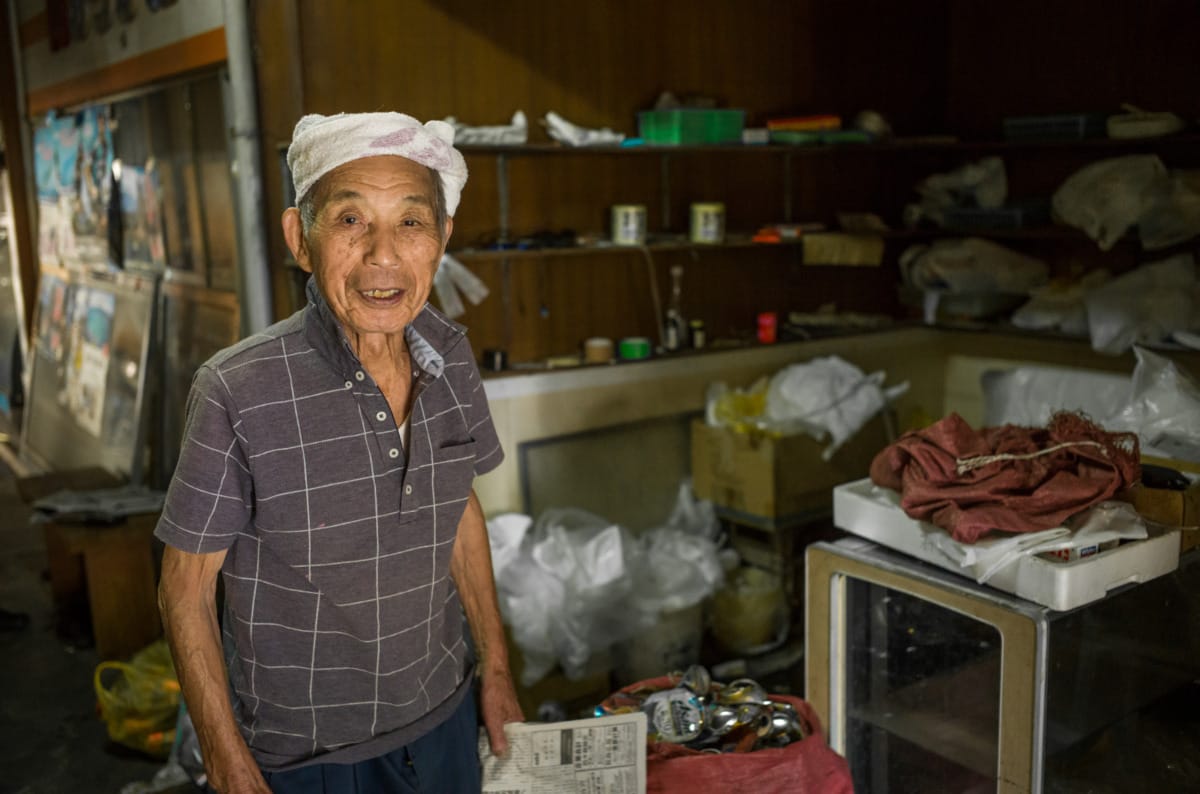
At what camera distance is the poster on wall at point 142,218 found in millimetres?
4969

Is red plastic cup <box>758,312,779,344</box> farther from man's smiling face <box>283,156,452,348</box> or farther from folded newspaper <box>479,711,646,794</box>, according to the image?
man's smiling face <box>283,156,452,348</box>

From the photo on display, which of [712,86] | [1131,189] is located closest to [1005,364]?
[1131,189]

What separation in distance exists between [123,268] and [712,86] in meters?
3.10

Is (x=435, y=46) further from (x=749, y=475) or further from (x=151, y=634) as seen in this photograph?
(x=151, y=634)

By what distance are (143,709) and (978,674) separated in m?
2.59

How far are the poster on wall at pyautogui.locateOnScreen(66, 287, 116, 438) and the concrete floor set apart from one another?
37.3 inches

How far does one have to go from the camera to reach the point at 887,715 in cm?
216

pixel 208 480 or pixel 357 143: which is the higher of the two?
pixel 357 143

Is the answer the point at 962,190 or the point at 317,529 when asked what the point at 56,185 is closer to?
the point at 962,190

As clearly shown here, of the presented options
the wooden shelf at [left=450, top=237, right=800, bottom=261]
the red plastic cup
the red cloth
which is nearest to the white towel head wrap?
the red cloth

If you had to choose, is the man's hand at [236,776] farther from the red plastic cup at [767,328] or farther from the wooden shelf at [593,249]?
the red plastic cup at [767,328]

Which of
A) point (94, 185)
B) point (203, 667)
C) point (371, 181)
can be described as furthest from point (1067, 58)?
point (94, 185)

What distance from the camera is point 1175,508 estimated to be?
1.99 metres

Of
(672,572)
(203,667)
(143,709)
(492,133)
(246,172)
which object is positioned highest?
(492,133)
